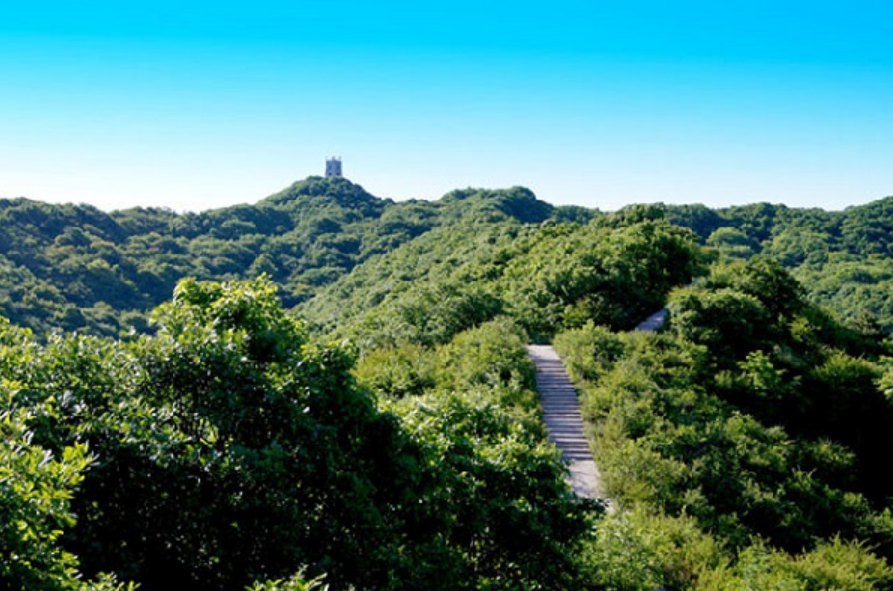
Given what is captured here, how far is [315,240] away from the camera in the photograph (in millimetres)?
110688

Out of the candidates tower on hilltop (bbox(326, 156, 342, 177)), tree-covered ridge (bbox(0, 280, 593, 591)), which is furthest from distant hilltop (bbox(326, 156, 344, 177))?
tree-covered ridge (bbox(0, 280, 593, 591))

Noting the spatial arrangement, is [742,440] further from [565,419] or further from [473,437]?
[473,437]

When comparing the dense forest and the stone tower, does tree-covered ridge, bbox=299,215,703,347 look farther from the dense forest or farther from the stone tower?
the stone tower

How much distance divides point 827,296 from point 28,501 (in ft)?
243

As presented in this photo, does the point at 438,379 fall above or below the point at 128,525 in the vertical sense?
below

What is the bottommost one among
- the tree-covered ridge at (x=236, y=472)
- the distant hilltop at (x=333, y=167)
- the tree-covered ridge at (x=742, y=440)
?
the tree-covered ridge at (x=742, y=440)

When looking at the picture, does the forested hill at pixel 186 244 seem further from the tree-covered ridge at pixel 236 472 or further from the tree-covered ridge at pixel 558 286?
the tree-covered ridge at pixel 236 472

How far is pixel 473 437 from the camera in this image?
1172 cm

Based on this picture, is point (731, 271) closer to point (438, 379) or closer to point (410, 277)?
point (438, 379)

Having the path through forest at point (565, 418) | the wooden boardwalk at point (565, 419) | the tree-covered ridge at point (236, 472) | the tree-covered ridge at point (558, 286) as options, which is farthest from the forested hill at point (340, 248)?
the tree-covered ridge at point (236, 472)

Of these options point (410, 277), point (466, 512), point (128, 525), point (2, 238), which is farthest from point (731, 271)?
point (2, 238)

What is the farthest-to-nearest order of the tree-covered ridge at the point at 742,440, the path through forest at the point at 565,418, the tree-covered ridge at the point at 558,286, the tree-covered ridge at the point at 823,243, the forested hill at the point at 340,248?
the tree-covered ridge at the point at 823,243 → the forested hill at the point at 340,248 → the tree-covered ridge at the point at 558,286 → the path through forest at the point at 565,418 → the tree-covered ridge at the point at 742,440

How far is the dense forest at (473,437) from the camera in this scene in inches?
272

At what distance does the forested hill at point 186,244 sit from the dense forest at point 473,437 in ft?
143
